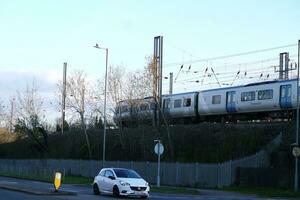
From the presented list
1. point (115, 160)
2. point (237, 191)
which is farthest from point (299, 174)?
point (115, 160)

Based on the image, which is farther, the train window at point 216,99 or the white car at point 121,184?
the train window at point 216,99

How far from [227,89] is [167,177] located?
→ 10155mm

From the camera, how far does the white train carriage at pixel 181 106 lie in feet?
199

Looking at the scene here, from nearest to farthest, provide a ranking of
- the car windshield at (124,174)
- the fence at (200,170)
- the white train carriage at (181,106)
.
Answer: the car windshield at (124,174)
the fence at (200,170)
the white train carriage at (181,106)

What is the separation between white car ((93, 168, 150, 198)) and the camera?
Answer: 29547mm

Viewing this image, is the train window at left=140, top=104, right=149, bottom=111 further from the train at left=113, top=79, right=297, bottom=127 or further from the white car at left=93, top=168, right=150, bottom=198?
the white car at left=93, top=168, right=150, bottom=198

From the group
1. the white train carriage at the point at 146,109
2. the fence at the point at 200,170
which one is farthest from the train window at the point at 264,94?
the white train carriage at the point at 146,109

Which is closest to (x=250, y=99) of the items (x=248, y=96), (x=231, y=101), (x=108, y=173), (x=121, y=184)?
(x=248, y=96)

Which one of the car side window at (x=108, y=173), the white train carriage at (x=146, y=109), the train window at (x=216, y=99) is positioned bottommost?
the car side window at (x=108, y=173)

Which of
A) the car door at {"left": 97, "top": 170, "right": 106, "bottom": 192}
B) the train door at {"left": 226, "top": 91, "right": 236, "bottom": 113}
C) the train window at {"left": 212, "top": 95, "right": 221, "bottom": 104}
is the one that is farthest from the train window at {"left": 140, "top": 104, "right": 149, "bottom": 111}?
the car door at {"left": 97, "top": 170, "right": 106, "bottom": 192}

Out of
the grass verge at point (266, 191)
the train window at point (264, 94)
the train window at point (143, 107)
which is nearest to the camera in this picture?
the grass verge at point (266, 191)

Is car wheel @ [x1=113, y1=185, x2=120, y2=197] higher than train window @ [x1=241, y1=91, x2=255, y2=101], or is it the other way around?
train window @ [x1=241, y1=91, x2=255, y2=101]

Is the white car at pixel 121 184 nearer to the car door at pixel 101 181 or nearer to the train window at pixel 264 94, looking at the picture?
the car door at pixel 101 181

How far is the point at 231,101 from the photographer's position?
55750 millimetres
